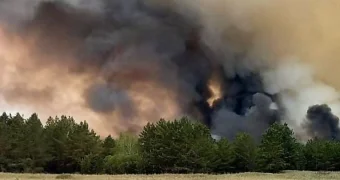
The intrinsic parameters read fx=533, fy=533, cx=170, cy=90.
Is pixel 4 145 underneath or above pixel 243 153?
above

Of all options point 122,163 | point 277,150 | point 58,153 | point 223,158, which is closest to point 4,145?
point 58,153

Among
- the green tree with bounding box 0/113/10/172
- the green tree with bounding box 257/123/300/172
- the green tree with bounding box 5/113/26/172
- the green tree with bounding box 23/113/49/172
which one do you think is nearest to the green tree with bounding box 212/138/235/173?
the green tree with bounding box 257/123/300/172

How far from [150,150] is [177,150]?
8088 mm

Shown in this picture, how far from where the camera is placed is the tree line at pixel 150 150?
398 feet

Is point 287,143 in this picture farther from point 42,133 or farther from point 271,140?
point 42,133

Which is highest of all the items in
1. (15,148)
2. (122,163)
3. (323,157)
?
(323,157)

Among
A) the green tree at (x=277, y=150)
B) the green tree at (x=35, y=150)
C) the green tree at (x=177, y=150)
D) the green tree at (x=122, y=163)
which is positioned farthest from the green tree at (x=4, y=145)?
the green tree at (x=277, y=150)

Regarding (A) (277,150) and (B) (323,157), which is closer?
(A) (277,150)

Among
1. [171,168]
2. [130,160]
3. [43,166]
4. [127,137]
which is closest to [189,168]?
[171,168]

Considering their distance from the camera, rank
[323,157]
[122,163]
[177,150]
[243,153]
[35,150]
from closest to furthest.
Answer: [35,150]
[177,150]
[243,153]
[122,163]
[323,157]

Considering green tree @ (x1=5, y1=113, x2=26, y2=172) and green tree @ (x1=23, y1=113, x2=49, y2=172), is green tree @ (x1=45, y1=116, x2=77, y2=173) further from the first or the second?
green tree @ (x1=5, y1=113, x2=26, y2=172)

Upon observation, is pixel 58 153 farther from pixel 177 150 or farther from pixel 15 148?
pixel 177 150

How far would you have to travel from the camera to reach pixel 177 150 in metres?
124

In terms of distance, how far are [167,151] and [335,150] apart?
5328 centimetres
